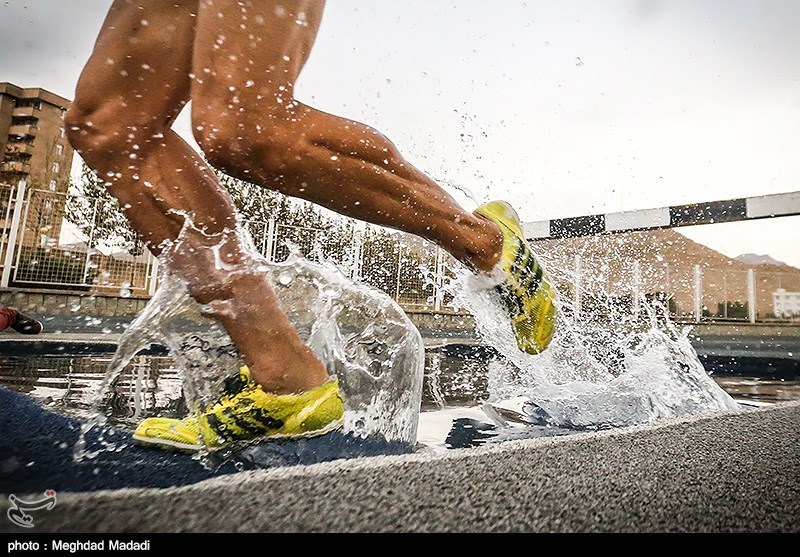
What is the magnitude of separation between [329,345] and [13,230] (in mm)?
Answer: 6175

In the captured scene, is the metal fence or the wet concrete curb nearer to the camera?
the wet concrete curb

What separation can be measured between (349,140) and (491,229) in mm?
525

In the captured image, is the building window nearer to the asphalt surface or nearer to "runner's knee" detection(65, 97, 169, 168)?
"runner's knee" detection(65, 97, 169, 168)

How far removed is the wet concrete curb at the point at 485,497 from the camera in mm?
516

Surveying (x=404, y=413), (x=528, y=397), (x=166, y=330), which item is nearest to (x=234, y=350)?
(x=166, y=330)

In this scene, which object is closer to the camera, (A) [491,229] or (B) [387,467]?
(B) [387,467]

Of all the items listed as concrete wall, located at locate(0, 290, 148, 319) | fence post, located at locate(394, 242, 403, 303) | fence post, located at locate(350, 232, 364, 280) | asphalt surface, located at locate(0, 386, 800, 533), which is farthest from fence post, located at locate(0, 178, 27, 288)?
asphalt surface, located at locate(0, 386, 800, 533)

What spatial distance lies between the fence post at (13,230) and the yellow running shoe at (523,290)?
6093 mm

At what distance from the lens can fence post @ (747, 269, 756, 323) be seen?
8.39m

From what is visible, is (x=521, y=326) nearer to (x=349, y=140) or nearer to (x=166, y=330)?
(x=349, y=140)

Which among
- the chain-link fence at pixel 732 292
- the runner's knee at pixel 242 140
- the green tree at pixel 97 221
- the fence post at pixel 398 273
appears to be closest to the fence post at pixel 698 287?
the chain-link fence at pixel 732 292

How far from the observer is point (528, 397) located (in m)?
1.78

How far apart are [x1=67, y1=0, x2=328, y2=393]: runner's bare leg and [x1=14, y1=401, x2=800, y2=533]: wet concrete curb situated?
47 centimetres

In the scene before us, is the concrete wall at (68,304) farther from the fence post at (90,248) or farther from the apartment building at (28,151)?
the apartment building at (28,151)
